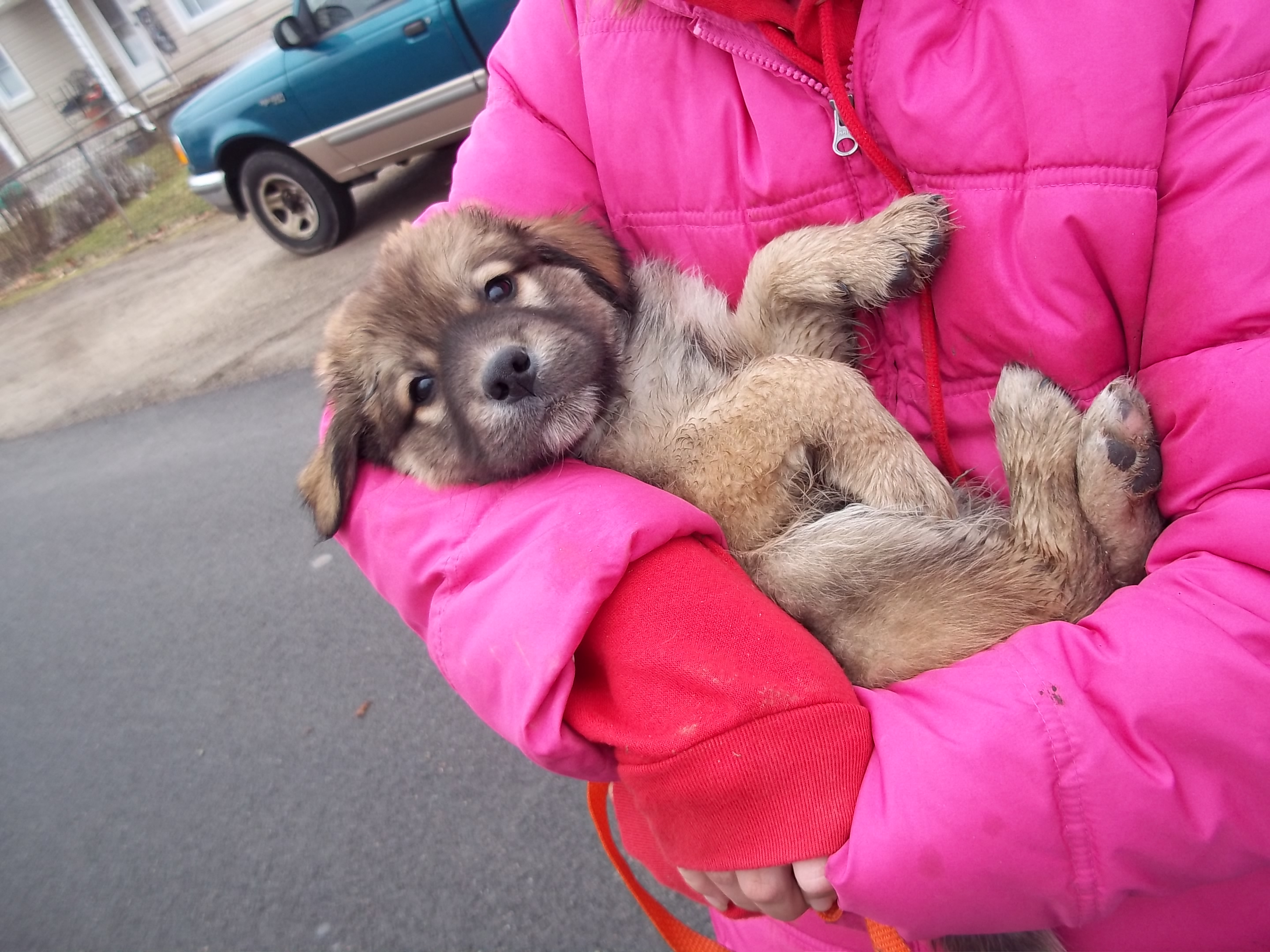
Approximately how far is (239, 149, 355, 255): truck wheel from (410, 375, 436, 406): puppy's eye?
23.8ft

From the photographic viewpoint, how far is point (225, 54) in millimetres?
20828

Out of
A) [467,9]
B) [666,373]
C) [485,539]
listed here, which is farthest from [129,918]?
[467,9]

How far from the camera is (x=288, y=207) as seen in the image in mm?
8742

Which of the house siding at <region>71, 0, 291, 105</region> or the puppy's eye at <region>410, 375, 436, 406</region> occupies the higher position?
the house siding at <region>71, 0, 291, 105</region>

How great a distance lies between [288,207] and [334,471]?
787 cm

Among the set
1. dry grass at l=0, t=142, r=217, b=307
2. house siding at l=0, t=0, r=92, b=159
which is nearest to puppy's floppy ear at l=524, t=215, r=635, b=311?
dry grass at l=0, t=142, r=217, b=307

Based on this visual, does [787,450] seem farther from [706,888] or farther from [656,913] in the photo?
[656,913]

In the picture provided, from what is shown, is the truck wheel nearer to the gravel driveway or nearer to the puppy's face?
the gravel driveway

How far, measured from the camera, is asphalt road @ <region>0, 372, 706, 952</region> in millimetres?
2871

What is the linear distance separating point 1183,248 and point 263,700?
407 centimetres

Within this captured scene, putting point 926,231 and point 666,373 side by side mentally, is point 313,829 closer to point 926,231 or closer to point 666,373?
point 666,373

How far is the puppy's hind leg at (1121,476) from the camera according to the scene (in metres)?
1.57

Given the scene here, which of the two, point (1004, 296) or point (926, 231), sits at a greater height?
point (926, 231)

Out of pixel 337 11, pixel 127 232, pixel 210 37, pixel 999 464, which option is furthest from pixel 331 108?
pixel 210 37
